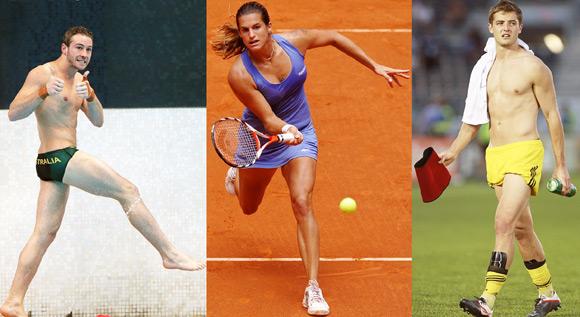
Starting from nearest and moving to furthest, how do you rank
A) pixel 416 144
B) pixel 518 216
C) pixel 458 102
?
pixel 518 216
pixel 416 144
pixel 458 102

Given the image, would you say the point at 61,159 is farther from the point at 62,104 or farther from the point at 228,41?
the point at 228,41

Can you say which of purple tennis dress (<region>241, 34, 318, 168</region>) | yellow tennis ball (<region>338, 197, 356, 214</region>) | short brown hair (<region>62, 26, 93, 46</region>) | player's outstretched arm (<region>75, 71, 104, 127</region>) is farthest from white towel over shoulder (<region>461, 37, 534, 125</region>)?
short brown hair (<region>62, 26, 93, 46</region>)

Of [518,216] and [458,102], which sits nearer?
[518,216]

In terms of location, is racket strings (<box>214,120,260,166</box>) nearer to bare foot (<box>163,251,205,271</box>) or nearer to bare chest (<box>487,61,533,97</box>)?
bare foot (<box>163,251,205,271</box>)

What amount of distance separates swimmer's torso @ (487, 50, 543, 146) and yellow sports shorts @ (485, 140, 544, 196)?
0.05 meters

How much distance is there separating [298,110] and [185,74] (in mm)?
894

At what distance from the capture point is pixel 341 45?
7688 millimetres

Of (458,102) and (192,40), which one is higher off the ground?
(458,102)

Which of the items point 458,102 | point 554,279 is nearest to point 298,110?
point 554,279

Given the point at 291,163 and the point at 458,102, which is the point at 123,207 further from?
the point at 458,102

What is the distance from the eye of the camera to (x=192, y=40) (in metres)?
7.92

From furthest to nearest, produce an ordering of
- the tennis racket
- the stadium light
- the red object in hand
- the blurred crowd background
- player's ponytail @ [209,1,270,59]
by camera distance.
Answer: the blurred crowd background < the stadium light < the red object in hand < player's ponytail @ [209,1,270,59] < the tennis racket

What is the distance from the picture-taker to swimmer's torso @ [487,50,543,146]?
761 centimetres

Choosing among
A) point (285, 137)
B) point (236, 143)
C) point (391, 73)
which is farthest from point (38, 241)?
point (391, 73)
